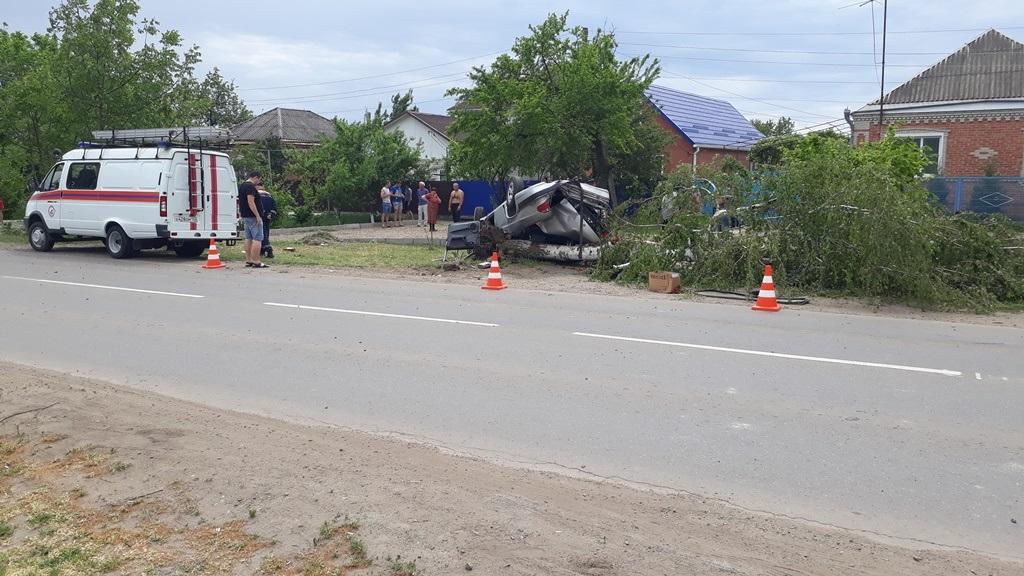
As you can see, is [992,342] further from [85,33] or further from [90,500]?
[85,33]

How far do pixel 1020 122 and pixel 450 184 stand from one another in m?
21.6

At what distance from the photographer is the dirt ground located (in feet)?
13.2

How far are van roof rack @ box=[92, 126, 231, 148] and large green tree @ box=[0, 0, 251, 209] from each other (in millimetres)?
3837

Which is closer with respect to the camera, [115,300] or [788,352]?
[788,352]

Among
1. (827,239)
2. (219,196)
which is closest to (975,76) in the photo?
(827,239)

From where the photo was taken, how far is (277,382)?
7.74 metres

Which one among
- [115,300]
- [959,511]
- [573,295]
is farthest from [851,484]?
[115,300]

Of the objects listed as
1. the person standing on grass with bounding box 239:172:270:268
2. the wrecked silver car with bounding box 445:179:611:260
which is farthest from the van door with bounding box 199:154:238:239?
the wrecked silver car with bounding box 445:179:611:260

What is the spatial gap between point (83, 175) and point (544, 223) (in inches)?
417

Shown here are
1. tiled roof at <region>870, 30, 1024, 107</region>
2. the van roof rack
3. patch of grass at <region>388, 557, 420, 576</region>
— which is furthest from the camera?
tiled roof at <region>870, 30, 1024, 107</region>

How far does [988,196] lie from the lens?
2130 cm

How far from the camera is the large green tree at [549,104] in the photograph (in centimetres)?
2156

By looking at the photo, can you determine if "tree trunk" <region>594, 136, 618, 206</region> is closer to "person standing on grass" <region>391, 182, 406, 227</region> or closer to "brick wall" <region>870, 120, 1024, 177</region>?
"person standing on grass" <region>391, 182, 406, 227</region>

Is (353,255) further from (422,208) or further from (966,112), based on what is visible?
(966,112)
